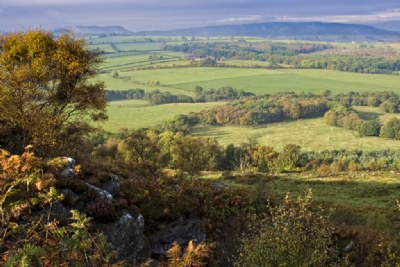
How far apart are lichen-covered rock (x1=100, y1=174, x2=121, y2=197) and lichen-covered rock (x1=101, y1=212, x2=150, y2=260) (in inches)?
109

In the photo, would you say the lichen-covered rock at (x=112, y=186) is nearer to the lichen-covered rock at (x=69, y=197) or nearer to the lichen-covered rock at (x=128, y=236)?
the lichen-covered rock at (x=128, y=236)

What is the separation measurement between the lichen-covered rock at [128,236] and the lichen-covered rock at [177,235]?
94 cm

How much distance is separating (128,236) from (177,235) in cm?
384

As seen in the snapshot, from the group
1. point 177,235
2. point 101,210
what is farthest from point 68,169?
point 177,235

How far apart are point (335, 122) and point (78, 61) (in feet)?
594

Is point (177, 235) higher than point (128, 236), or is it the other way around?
point (128, 236)

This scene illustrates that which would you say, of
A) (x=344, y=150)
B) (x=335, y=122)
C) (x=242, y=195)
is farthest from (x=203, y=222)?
(x=335, y=122)

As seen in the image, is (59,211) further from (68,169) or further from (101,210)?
(68,169)

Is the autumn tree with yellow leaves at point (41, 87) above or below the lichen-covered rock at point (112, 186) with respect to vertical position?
above

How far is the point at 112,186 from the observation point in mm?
24828

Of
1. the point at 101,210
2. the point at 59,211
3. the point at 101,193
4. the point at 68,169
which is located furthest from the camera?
the point at 68,169

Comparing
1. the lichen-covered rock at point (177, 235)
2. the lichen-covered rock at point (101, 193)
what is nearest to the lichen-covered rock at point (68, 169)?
the lichen-covered rock at point (101, 193)

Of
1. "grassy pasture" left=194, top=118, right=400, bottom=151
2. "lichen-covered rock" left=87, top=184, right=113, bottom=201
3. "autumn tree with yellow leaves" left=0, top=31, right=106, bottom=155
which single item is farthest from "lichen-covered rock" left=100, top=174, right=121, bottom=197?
"grassy pasture" left=194, top=118, right=400, bottom=151

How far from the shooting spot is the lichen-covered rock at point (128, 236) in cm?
2055
